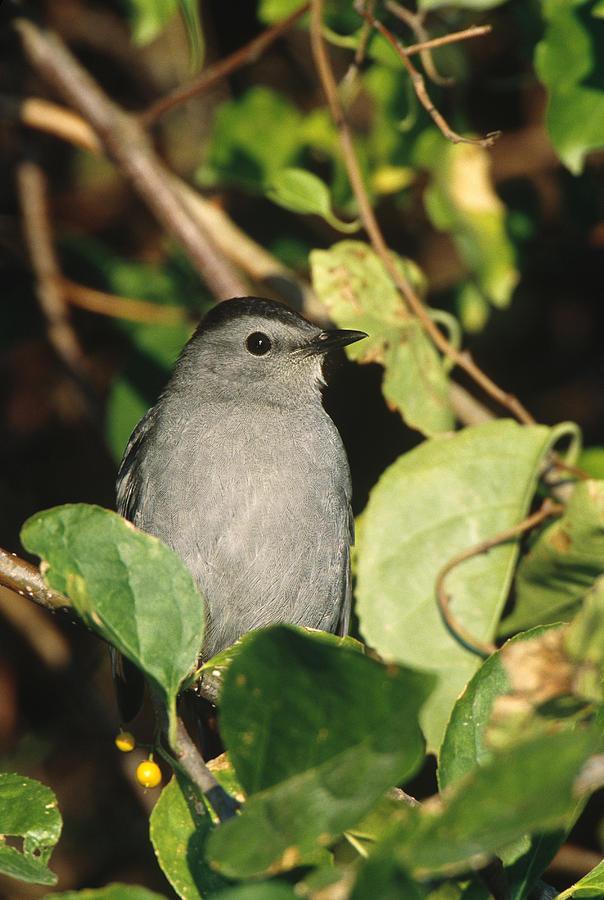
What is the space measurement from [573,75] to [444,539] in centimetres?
167

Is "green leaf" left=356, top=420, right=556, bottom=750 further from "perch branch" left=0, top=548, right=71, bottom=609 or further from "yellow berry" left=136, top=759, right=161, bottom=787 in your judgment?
"perch branch" left=0, top=548, right=71, bottom=609

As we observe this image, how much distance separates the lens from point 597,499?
2912 millimetres

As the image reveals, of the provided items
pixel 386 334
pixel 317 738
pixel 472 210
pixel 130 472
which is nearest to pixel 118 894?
pixel 317 738

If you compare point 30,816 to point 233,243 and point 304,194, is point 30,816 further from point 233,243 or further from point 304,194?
point 233,243

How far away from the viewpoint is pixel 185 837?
1.72 metres

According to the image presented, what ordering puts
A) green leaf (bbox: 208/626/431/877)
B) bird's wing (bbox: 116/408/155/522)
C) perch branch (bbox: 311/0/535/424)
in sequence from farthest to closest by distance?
bird's wing (bbox: 116/408/155/522) → perch branch (bbox: 311/0/535/424) → green leaf (bbox: 208/626/431/877)

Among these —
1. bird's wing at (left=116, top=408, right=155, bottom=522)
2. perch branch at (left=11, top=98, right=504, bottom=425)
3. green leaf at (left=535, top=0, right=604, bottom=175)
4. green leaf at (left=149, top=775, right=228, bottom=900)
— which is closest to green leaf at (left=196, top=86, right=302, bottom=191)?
perch branch at (left=11, top=98, right=504, bottom=425)

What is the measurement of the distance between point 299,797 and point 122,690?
2.75m

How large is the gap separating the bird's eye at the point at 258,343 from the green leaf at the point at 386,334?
0.68 meters

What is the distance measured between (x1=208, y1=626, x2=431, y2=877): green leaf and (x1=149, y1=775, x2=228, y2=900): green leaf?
454 mm

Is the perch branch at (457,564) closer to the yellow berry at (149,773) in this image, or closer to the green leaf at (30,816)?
the yellow berry at (149,773)

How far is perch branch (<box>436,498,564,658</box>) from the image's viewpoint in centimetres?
292

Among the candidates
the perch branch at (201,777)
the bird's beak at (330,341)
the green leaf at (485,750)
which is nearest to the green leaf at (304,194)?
the bird's beak at (330,341)

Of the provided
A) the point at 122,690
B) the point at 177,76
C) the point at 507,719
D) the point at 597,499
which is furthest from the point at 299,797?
the point at 177,76
